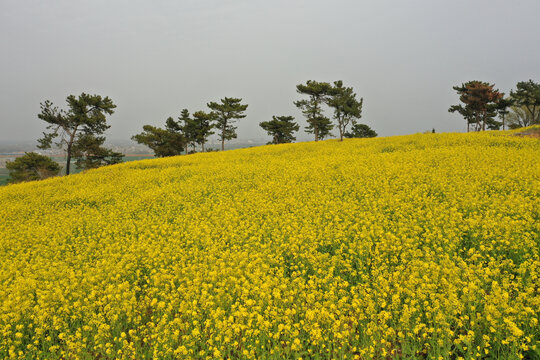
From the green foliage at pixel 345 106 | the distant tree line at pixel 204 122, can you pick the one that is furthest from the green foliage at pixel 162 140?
the green foliage at pixel 345 106

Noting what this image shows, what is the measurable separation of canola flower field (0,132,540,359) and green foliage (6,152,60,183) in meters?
36.8

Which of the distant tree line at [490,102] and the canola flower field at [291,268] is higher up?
the distant tree line at [490,102]

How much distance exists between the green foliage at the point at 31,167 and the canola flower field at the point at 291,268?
36768 mm

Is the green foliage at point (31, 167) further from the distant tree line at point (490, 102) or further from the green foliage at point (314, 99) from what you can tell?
the distant tree line at point (490, 102)

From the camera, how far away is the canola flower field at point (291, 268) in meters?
4.09

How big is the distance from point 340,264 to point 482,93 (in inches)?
2038

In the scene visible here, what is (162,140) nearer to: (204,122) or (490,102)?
(204,122)

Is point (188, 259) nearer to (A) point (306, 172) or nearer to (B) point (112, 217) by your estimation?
(B) point (112, 217)

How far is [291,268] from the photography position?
6.01 m

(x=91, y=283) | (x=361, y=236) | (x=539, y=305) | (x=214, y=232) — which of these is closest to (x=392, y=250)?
(x=361, y=236)

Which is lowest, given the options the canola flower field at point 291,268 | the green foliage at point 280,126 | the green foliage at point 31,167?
the canola flower field at point 291,268

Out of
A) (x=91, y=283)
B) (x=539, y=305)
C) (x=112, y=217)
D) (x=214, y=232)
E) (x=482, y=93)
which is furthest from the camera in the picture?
(x=482, y=93)

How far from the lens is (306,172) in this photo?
57.0ft

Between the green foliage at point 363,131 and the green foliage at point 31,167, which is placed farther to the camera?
the green foliage at point 363,131
